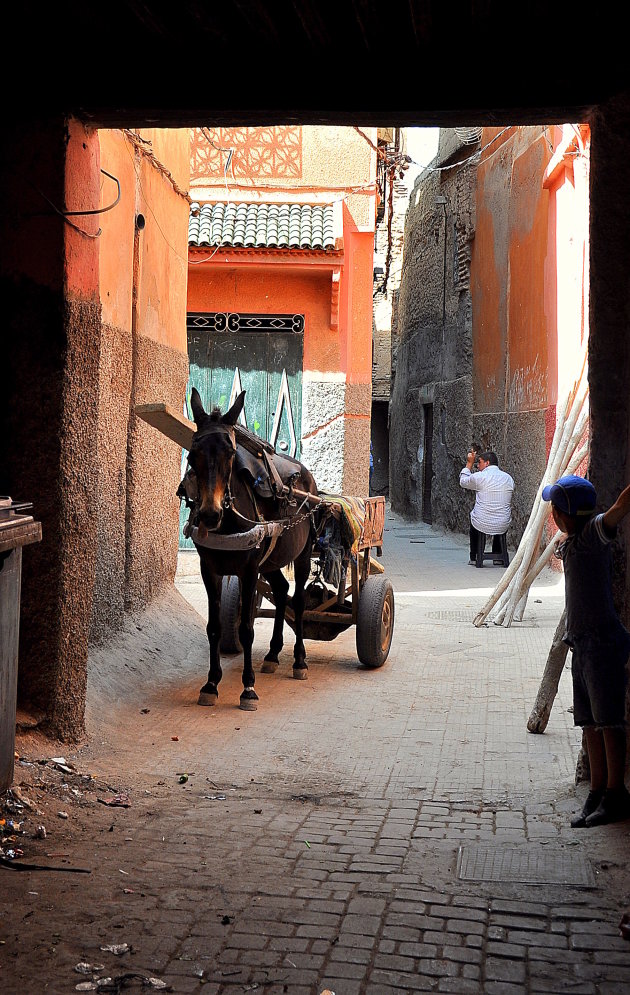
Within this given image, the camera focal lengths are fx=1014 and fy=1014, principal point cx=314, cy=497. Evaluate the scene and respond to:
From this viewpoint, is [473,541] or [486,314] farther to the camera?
[486,314]

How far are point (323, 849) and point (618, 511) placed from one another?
6.13ft

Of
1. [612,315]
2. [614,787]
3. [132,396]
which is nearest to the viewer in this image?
[614,787]

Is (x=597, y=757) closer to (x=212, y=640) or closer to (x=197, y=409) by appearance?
(x=212, y=640)

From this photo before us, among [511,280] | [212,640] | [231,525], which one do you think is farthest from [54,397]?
[511,280]

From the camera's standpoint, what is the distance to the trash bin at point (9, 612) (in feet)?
13.7

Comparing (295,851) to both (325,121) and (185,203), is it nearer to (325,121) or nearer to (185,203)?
(325,121)

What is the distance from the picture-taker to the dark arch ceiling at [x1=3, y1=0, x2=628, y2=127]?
4.37 m

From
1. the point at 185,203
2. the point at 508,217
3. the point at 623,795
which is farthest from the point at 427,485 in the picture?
the point at 623,795

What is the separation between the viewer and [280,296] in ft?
45.9

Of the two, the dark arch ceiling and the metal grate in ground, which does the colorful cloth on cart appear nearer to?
the dark arch ceiling

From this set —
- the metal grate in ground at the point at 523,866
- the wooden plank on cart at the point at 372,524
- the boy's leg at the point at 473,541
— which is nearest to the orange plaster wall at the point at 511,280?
the boy's leg at the point at 473,541

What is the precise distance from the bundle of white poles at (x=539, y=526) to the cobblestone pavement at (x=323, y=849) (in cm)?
238

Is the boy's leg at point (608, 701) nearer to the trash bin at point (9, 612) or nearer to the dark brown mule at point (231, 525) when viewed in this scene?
the trash bin at point (9, 612)

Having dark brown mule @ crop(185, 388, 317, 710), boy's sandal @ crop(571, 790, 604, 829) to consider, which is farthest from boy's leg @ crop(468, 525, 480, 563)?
boy's sandal @ crop(571, 790, 604, 829)
